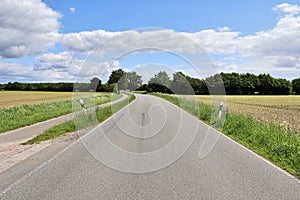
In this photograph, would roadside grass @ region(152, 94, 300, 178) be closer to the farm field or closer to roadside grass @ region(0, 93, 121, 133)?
roadside grass @ region(0, 93, 121, 133)

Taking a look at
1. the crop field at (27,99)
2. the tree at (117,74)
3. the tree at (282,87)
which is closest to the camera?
the tree at (117,74)

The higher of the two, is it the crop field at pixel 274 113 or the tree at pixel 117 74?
the tree at pixel 117 74

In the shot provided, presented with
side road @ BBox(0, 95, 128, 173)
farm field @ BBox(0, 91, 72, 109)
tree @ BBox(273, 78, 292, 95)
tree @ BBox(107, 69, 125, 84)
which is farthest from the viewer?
tree @ BBox(273, 78, 292, 95)

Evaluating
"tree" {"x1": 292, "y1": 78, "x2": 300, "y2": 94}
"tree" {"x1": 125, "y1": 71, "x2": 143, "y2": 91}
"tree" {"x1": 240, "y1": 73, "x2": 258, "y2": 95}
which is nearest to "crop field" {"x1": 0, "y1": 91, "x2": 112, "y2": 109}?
"tree" {"x1": 125, "y1": 71, "x2": 143, "y2": 91}

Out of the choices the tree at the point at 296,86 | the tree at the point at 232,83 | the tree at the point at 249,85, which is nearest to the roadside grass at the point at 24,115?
the tree at the point at 232,83

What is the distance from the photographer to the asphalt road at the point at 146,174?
17.5 feet

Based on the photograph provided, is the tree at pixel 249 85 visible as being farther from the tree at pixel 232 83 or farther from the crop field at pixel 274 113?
the crop field at pixel 274 113

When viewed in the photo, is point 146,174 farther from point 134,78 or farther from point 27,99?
point 27,99

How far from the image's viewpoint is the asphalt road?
533 cm

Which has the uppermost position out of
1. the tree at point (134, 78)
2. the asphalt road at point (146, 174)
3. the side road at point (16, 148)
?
the tree at point (134, 78)

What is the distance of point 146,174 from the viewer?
6.58 metres

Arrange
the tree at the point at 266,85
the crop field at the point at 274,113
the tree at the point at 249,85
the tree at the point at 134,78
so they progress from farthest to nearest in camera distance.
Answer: the tree at the point at 266,85 → the tree at the point at 249,85 → the tree at the point at 134,78 → the crop field at the point at 274,113

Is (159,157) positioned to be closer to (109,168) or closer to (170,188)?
(109,168)

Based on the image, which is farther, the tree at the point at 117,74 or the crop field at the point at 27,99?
the crop field at the point at 27,99
